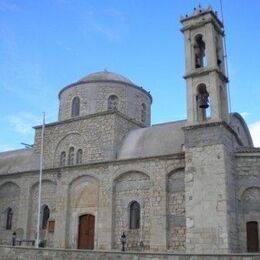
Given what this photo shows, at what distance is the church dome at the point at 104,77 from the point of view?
26.5m

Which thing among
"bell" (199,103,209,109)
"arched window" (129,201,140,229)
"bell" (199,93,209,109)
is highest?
"bell" (199,93,209,109)

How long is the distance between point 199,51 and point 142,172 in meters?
6.81

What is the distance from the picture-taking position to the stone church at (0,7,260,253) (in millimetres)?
17922

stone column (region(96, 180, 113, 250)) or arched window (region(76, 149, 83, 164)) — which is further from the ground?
arched window (region(76, 149, 83, 164))

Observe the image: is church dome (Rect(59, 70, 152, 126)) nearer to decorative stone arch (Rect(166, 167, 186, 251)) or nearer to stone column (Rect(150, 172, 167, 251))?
stone column (Rect(150, 172, 167, 251))

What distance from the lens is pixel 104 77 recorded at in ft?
88.1

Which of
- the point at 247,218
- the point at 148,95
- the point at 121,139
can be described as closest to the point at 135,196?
the point at 121,139

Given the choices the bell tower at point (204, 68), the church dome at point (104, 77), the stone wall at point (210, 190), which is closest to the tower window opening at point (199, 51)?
the bell tower at point (204, 68)

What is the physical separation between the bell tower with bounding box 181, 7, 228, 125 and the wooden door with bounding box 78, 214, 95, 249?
7.68 metres

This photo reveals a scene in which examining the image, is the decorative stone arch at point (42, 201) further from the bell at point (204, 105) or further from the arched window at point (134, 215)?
the bell at point (204, 105)

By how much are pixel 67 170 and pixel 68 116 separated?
431 cm

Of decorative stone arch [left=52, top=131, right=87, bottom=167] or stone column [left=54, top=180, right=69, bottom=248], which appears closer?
stone column [left=54, top=180, right=69, bottom=248]

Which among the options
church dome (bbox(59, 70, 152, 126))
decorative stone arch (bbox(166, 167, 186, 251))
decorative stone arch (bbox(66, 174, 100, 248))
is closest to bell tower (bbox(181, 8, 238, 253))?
decorative stone arch (bbox(166, 167, 186, 251))

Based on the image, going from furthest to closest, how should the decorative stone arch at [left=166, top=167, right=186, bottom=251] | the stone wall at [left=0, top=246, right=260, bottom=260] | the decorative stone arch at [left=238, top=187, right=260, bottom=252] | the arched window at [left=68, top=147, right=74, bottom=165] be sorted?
the arched window at [left=68, top=147, right=74, bottom=165] → the decorative stone arch at [left=166, top=167, right=186, bottom=251] → the decorative stone arch at [left=238, top=187, right=260, bottom=252] → the stone wall at [left=0, top=246, right=260, bottom=260]
